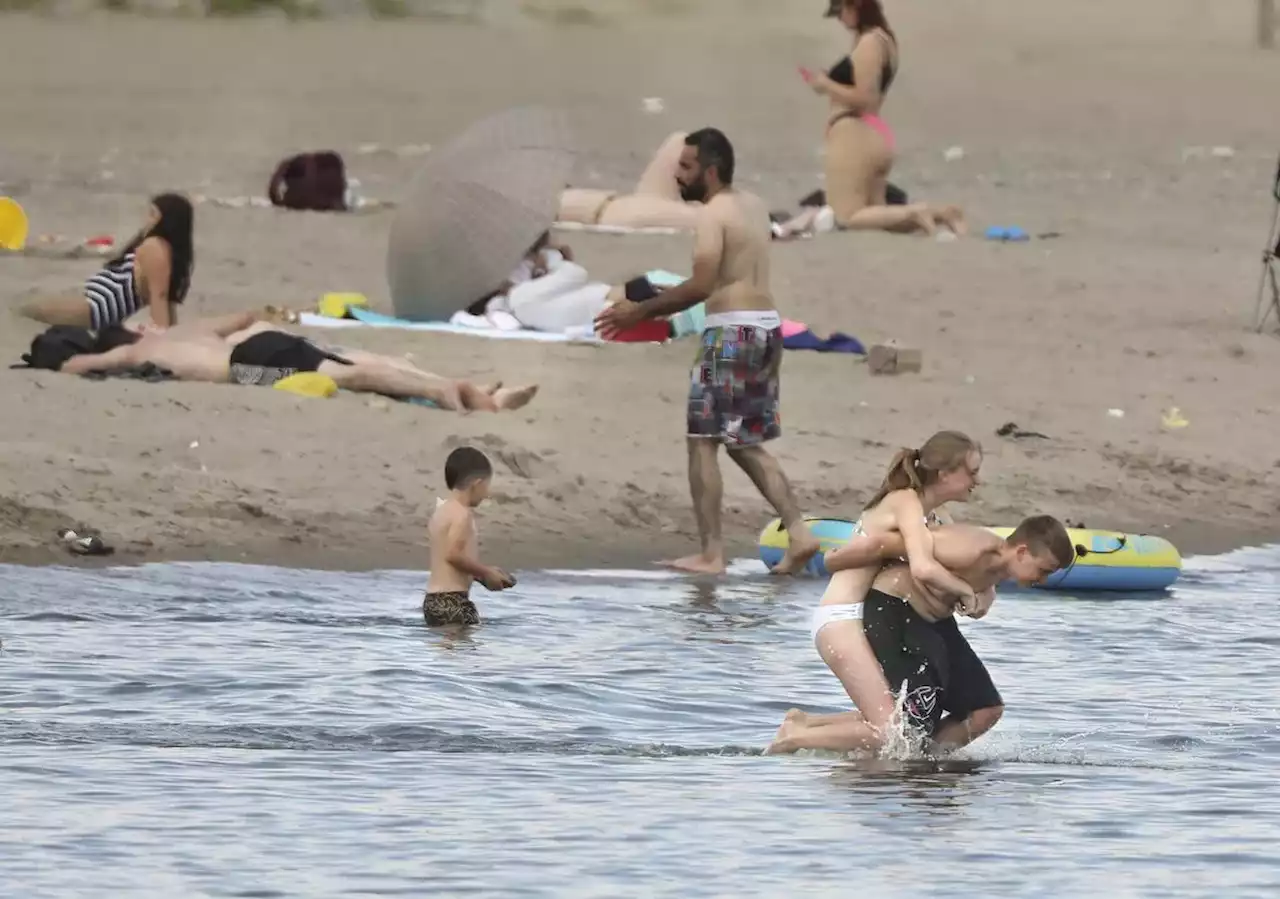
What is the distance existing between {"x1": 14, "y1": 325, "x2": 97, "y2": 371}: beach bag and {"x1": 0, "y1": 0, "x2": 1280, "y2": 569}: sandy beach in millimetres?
248

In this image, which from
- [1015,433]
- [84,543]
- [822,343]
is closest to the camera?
[84,543]

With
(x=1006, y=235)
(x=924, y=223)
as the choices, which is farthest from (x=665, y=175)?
(x=1006, y=235)

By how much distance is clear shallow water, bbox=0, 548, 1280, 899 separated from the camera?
7.11 m

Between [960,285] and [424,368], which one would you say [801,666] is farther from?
[960,285]

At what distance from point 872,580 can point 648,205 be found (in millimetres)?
11558

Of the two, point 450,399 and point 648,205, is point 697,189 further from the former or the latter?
point 648,205

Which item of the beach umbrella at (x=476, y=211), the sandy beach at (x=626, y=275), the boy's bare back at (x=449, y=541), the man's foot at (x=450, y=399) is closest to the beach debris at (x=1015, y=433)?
the sandy beach at (x=626, y=275)

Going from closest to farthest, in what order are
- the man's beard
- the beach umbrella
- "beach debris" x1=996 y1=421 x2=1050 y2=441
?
the man's beard, "beach debris" x1=996 y1=421 x2=1050 y2=441, the beach umbrella

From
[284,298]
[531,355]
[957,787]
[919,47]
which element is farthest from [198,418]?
[919,47]

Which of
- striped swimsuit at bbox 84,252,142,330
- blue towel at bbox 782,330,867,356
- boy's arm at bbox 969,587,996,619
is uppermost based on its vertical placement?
striped swimsuit at bbox 84,252,142,330

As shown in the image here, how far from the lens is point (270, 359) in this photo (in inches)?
554

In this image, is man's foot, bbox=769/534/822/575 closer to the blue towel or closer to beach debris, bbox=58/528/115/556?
beach debris, bbox=58/528/115/556

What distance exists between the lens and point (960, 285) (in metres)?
19.0

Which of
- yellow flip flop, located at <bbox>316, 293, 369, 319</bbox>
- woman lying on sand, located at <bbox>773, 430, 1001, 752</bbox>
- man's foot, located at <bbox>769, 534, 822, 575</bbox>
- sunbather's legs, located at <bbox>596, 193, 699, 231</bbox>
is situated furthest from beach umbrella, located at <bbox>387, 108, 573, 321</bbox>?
woman lying on sand, located at <bbox>773, 430, 1001, 752</bbox>
